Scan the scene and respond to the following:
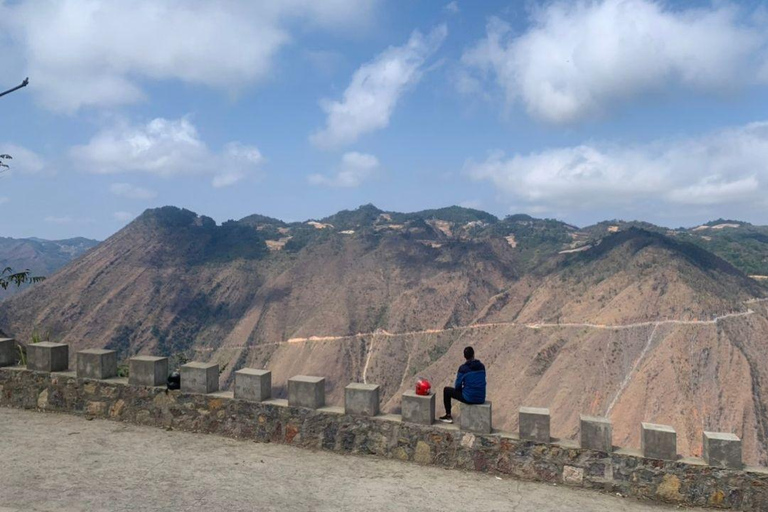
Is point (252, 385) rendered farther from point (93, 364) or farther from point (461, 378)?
point (461, 378)

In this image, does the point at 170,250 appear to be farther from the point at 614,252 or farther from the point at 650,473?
the point at 650,473

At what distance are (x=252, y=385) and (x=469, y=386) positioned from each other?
2627mm

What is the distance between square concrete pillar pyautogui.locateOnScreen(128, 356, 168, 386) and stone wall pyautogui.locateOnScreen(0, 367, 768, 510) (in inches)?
4.0

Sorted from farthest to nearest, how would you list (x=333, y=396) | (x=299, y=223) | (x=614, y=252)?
(x=299, y=223) < (x=614, y=252) < (x=333, y=396)

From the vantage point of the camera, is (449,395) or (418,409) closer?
(418,409)

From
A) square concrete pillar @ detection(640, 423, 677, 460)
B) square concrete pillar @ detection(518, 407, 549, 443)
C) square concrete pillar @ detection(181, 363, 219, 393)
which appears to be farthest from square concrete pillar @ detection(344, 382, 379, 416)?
square concrete pillar @ detection(640, 423, 677, 460)

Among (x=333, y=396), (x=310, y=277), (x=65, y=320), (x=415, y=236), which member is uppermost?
(x=415, y=236)

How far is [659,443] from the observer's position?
5.23m

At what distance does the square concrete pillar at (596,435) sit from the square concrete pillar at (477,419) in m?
0.97

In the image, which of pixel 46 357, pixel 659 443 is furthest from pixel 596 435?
pixel 46 357

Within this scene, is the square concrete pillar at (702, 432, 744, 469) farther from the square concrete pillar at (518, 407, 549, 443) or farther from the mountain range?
the mountain range

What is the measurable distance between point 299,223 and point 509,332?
68.6 meters

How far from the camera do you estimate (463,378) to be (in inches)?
237

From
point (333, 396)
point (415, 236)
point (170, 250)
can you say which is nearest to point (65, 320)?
point (170, 250)
